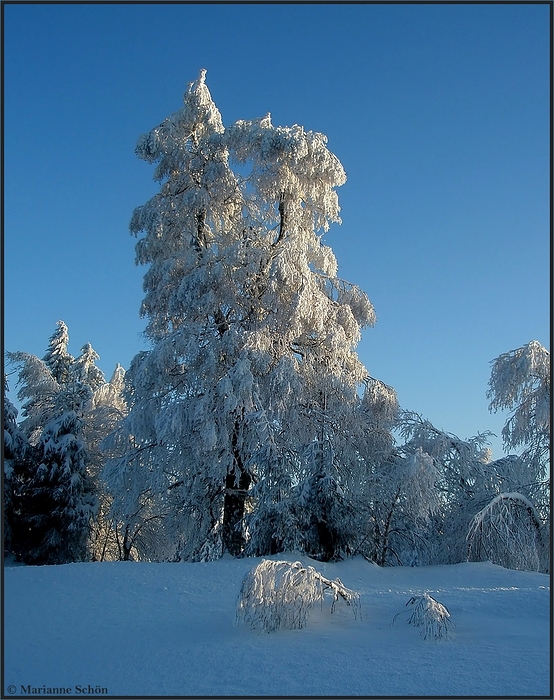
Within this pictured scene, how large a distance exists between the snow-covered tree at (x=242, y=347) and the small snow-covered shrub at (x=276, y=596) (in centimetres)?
489

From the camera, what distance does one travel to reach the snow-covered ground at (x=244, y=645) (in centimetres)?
439

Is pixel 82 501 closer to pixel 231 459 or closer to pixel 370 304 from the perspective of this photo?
pixel 231 459

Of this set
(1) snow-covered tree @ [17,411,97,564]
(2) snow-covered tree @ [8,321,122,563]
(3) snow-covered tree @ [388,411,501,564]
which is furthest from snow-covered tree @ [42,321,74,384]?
(3) snow-covered tree @ [388,411,501,564]

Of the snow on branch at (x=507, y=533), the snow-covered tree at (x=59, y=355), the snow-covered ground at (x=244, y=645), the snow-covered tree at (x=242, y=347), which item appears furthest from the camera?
the snow-covered tree at (x=59, y=355)

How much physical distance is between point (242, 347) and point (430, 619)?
7.32m

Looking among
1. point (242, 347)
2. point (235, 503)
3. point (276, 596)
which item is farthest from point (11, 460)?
point (276, 596)

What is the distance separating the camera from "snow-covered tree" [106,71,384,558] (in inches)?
445


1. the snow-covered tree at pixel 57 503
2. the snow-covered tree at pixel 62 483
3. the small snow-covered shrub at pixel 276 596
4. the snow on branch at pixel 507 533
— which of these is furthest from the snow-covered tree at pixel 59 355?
the small snow-covered shrub at pixel 276 596

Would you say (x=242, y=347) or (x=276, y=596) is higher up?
(x=242, y=347)

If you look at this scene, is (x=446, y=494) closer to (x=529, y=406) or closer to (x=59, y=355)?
(x=529, y=406)

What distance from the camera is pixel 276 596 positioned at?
5.65 meters

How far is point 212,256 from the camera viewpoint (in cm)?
1270

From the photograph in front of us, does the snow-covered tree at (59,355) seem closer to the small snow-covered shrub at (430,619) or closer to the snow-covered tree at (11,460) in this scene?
the snow-covered tree at (11,460)

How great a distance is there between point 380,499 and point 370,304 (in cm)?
449
